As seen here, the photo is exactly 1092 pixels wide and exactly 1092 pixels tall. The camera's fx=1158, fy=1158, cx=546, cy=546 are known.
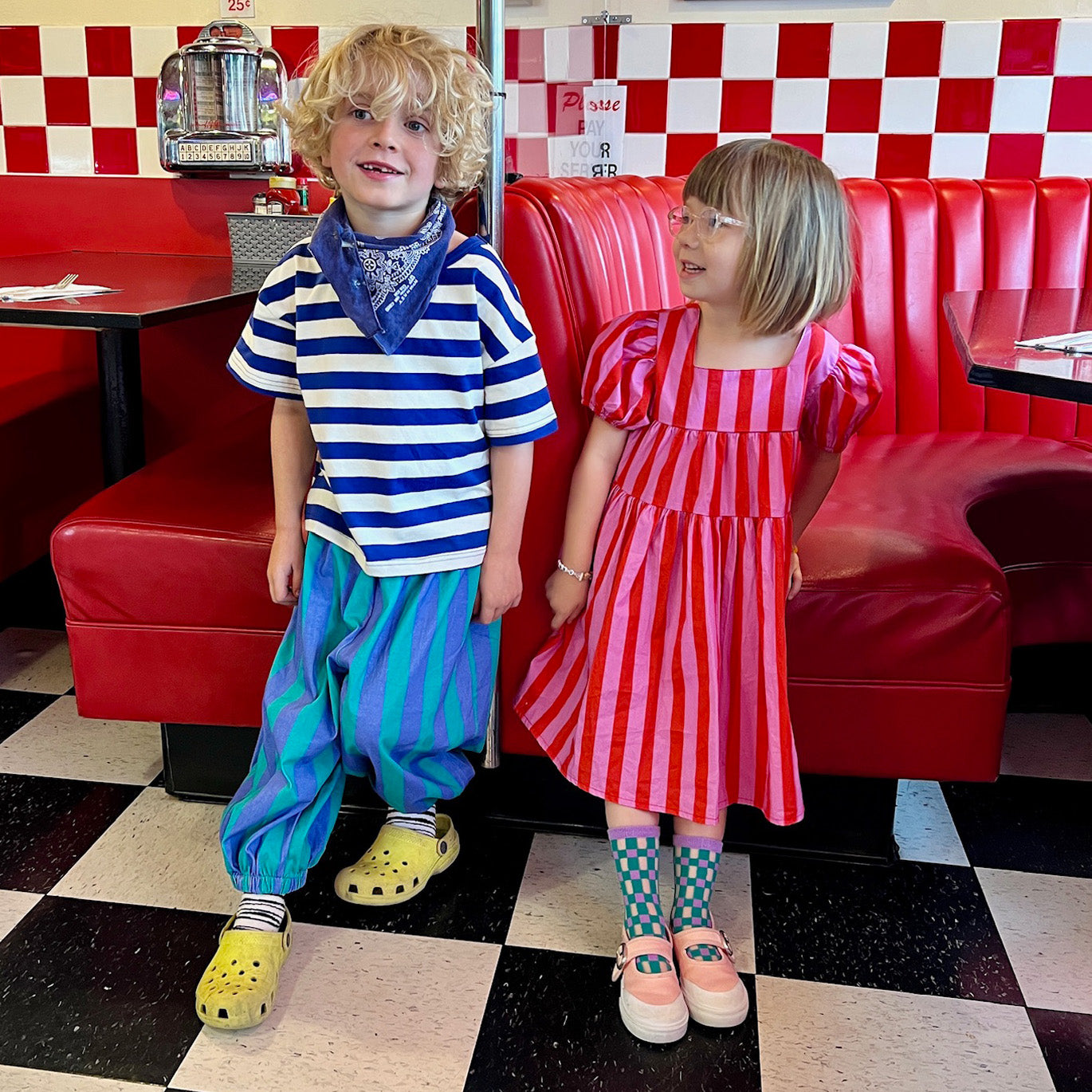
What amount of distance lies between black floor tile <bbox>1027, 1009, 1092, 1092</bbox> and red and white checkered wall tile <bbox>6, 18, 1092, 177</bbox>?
1961mm

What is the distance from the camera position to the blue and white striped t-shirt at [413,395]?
1383 millimetres

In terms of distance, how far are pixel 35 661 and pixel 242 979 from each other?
1280mm

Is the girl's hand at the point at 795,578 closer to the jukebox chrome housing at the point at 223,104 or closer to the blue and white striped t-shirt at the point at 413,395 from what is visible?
the blue and white striped t-shirt at the point at 413,395

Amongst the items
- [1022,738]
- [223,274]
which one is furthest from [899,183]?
[223,274]

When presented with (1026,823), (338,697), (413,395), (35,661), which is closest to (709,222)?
(413,395)

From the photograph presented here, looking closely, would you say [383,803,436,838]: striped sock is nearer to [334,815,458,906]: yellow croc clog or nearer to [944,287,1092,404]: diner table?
[334,815,458,906]: yellow croc clog

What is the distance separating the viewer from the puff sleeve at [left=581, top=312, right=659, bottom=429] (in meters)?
1.47

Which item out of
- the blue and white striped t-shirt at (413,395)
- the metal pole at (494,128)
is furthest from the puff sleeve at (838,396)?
the metal pole at (494,128)

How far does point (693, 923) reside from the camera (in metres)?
1.52

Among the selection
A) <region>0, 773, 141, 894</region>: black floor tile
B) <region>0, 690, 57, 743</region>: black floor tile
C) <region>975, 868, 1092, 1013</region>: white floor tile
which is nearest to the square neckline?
<region>975, 868, 1092, 1013</region>: white floor tile

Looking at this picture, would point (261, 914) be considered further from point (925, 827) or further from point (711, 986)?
point (925, 827)

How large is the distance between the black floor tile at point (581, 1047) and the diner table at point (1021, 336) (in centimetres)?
82

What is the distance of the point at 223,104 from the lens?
2.63m

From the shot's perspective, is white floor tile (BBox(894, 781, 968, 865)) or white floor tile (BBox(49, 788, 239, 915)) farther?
white floor tile (BBox(894, 781, 968, 865))
